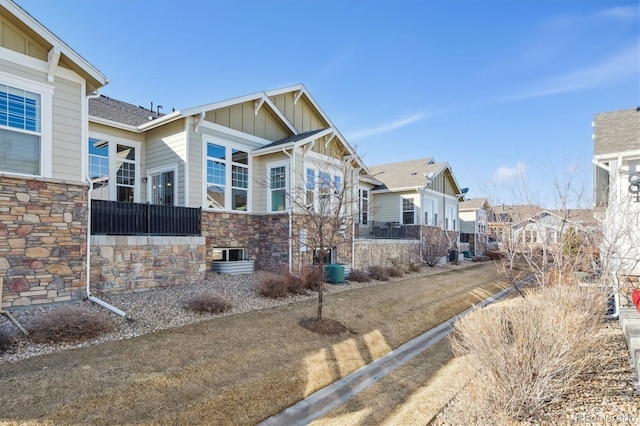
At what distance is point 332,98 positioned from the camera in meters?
19.9

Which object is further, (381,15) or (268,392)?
(381,15)

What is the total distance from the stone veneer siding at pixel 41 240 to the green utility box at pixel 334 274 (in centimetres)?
743

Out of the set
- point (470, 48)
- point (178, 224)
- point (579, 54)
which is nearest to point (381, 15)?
point (470, 48)

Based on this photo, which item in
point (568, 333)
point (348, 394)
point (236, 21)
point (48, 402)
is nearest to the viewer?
point (48, 402)

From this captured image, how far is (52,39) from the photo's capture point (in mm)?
7422

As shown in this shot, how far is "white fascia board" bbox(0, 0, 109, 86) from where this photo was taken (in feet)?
22.8

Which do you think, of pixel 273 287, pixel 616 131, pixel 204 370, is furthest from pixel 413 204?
pixel 204 370

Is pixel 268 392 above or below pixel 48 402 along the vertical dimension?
below

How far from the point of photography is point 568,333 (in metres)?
5.07

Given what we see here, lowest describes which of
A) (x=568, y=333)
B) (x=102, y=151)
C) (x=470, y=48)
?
(x=568, y=333)

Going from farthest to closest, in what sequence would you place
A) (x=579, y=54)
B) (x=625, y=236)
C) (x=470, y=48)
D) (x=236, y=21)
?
(x=470, y=48)
(x=236, y=21)
(x=579, y=54)
(x=625, y=236)

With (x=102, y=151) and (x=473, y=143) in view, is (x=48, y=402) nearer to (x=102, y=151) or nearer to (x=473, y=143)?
(x=102, y=151)

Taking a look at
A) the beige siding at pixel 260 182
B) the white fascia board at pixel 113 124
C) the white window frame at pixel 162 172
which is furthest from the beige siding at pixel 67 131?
the beige siding at pixel 260 182

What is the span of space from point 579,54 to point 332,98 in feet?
38.0
